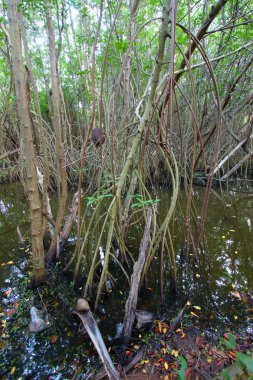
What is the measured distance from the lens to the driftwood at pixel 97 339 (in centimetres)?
113

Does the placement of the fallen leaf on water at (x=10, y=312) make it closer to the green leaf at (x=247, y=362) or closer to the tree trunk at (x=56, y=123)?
the tree trunk at (x=56, y=123)

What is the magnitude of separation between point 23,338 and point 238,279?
1.87m

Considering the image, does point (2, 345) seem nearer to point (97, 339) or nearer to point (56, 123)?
point (97, 339)

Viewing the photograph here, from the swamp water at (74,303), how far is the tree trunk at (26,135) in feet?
0.88

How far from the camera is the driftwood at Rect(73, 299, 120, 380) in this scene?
3.69 ft

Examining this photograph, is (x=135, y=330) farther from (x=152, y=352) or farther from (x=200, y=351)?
(x=200, y=351)

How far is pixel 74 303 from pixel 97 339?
0.57m

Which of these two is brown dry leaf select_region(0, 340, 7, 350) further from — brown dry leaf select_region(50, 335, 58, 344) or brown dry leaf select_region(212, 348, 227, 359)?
brown dry leaf select_region(212, 348, 227, 359)

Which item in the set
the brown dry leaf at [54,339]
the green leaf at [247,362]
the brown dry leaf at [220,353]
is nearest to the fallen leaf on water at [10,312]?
the brown dry leaf at [54,339]

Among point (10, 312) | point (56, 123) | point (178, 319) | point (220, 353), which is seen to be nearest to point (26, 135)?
point (56, 123)

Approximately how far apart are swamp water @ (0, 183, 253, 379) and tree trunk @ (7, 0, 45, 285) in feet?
0.88

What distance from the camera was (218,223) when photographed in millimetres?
A: 3285

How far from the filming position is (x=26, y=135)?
4.86 feet

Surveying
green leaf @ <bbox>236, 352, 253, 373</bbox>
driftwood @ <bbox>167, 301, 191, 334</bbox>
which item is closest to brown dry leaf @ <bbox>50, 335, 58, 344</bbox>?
driftwood @ <bbox>167, 301, 191, 334</bbox>
